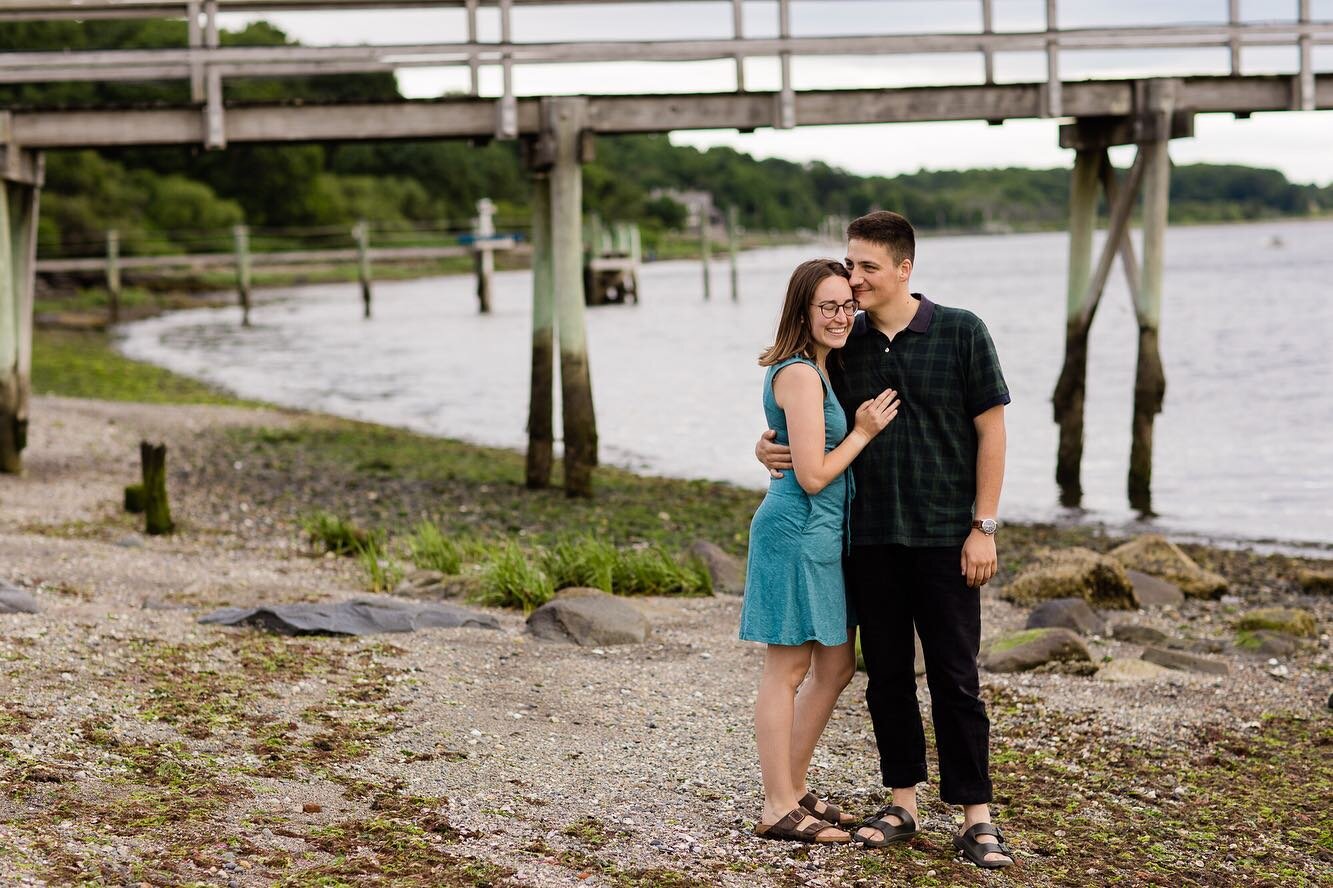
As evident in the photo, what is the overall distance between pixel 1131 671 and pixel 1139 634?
4.36ft

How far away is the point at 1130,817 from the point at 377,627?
13.0 feet

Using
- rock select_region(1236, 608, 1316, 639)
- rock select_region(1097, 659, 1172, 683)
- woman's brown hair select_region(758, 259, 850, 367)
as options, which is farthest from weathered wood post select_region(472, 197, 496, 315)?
woman's brown hair select_region(758, 259, 850, 367)

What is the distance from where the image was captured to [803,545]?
484cm

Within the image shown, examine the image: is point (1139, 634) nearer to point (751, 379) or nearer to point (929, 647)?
point (929, 647)

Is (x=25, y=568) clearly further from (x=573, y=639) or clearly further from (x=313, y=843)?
(x=313, y=843)

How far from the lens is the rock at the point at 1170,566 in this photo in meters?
11.0

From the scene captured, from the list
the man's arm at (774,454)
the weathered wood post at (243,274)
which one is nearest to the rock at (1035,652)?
the man's arm at (774,454)

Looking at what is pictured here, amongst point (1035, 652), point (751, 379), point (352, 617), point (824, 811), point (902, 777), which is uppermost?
point (751, 379)

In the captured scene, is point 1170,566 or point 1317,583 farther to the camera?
point 1317,583

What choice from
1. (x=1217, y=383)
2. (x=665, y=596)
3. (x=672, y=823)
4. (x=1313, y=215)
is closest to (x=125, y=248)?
(x=1217, y=383)

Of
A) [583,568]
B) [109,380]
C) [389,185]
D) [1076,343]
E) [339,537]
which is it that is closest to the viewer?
[583,568]

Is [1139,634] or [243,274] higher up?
[243,274]

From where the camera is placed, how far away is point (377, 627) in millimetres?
7727

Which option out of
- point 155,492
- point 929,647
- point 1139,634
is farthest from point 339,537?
point 929,647
